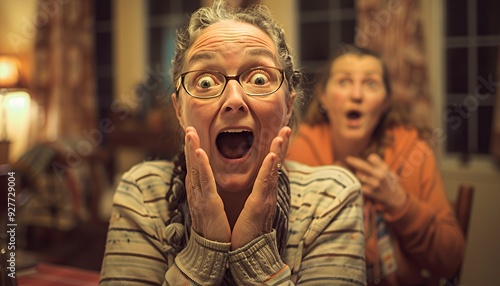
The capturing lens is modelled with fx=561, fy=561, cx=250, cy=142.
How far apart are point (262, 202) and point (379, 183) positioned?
53 cm

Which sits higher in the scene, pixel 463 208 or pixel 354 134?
pixel 354 134

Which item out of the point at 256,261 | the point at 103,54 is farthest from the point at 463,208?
the point at 103,54

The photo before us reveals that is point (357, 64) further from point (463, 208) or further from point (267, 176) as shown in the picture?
point (267, 176)

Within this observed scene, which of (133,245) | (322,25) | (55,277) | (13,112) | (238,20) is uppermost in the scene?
(322,25)

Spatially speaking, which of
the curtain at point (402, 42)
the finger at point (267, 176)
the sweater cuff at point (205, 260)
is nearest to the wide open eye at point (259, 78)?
the finger at point (267, 176)

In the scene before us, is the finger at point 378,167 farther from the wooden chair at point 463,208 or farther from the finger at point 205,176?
the finger at point 205,176

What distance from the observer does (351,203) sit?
0.90 meters

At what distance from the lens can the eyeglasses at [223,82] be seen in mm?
731

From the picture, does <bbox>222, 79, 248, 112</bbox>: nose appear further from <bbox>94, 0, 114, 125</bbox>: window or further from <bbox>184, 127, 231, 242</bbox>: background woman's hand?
<bbox>94, 0, 114, 125</bbox>: window

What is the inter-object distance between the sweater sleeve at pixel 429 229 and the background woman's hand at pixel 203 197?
21.7 inches

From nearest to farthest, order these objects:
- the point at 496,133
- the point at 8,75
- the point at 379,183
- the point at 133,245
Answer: the point at 133,245 → the point at 8,75 → the point at 379,183 → the point at 496,133

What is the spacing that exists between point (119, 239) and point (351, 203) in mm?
367

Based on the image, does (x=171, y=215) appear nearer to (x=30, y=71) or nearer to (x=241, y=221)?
(x=241, y=221)

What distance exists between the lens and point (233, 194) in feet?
2.39
